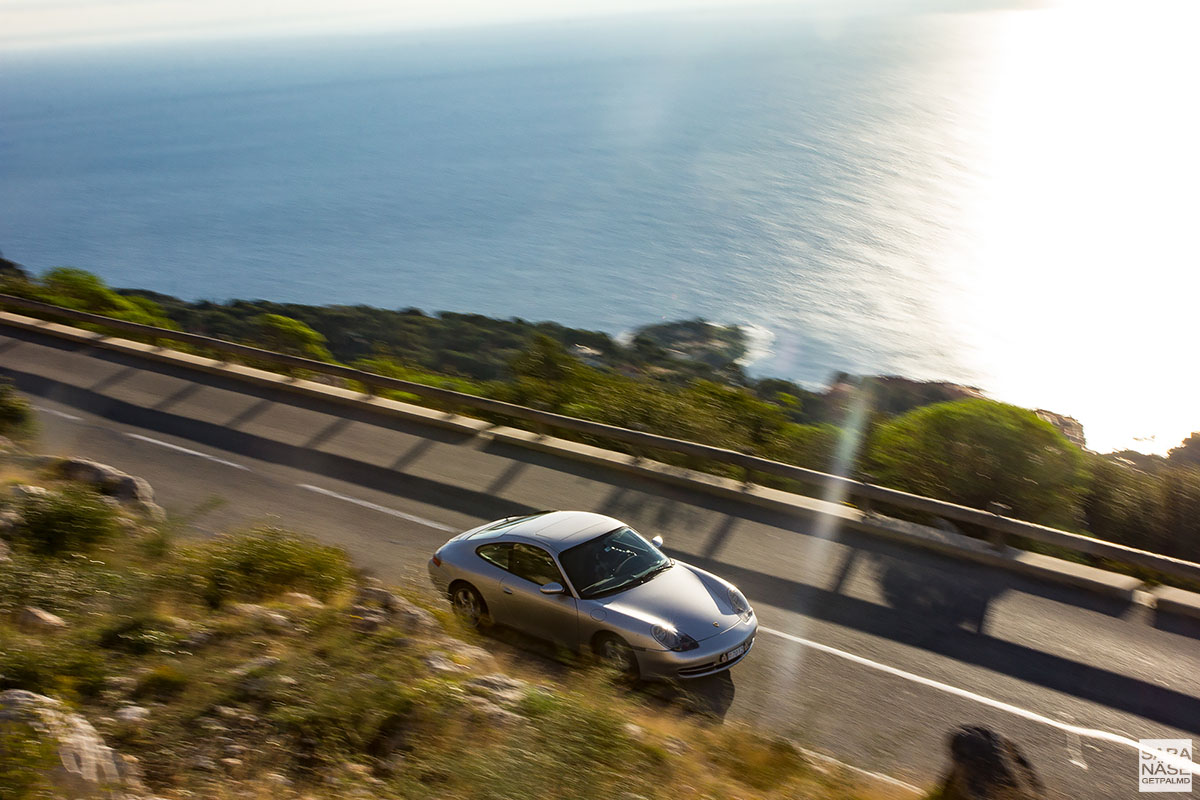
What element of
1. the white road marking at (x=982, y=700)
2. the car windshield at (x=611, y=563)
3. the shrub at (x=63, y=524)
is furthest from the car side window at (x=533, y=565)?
the shrub at (x=63, y=524)

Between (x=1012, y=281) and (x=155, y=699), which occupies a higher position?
(x=155, y=699)

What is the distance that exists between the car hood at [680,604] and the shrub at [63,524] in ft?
16.5

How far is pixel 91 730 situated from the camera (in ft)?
15.5

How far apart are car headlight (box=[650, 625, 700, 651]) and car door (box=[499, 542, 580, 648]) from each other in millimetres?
796

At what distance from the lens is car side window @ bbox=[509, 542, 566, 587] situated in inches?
316

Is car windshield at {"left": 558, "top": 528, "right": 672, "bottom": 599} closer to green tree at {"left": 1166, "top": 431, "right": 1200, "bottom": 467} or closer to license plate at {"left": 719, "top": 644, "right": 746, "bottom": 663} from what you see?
license plate at {"left": 719, "top": 644, "right": 746, "bottom": 663}

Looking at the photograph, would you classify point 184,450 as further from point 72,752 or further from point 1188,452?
point 1188,452

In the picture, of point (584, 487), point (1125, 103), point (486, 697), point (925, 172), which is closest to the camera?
point (486, 697)

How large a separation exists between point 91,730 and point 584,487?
825 centimetres

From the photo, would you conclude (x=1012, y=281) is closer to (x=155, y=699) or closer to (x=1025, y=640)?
(x=1025, y=640)

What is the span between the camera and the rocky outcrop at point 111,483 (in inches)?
410

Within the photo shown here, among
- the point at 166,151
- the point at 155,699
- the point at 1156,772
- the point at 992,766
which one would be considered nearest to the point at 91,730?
the point at 155,699

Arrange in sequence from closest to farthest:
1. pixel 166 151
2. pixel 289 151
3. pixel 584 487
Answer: pixel 584 487, pixel 289 151, pixel 166 151

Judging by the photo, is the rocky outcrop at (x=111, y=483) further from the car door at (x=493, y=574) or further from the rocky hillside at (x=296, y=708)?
the car door at (x=493, y=574)
